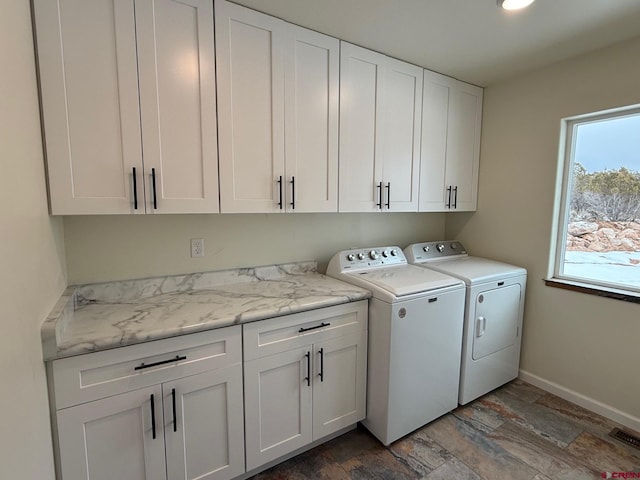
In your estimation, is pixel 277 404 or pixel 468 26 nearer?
pixel 277 404

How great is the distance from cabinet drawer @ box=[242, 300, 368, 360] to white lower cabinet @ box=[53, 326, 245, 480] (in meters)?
0.08

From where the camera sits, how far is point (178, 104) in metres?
1.49

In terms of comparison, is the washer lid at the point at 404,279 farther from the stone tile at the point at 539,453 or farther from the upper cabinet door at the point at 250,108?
the stone tile at the point at 539,453

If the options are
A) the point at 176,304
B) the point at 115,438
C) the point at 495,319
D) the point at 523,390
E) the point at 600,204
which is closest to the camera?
the point at 115,438

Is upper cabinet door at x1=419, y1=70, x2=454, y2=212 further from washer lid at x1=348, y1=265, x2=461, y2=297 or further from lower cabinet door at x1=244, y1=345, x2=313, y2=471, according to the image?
lower cabinet door at x1=244, y1=345, x2=313, y2=471

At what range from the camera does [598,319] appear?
216cm

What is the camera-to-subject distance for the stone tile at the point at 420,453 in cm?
175

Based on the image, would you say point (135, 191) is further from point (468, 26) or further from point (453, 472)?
point (453, 472)

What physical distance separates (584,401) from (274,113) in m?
2.90

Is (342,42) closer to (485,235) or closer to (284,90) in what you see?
(284,90)

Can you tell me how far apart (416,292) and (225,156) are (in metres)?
1.31

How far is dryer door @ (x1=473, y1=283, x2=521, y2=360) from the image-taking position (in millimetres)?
2197

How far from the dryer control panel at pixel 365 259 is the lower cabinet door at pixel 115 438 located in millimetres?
1286

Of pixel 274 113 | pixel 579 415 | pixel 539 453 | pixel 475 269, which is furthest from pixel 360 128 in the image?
pixel 579 415
